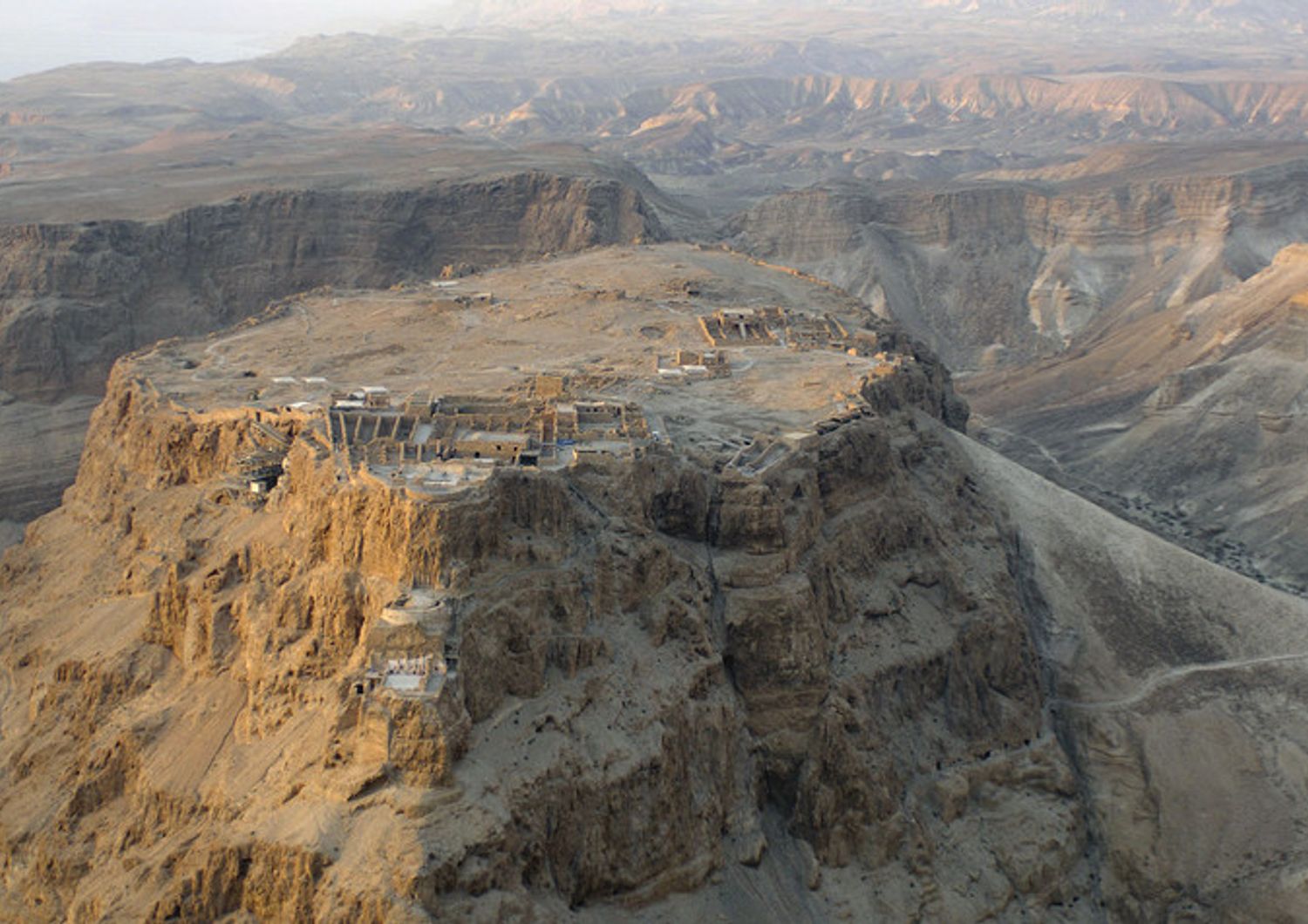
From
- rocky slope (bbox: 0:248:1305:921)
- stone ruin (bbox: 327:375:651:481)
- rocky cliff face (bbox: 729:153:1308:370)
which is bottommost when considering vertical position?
rocky cliff face (bbox: 729:153:1308:370)

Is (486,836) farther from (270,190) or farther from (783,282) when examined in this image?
(270,190)

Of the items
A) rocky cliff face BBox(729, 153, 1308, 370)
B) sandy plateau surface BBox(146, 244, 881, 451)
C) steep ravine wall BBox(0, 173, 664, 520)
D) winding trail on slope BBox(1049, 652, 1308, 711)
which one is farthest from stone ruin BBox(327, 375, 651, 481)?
rocky cliff face BBox(729, 153, 1308, 370)

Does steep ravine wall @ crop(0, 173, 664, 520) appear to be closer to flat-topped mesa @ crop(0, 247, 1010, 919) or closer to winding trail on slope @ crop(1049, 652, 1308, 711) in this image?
flat-topped mesa @ crop(0, 247, 1010, 919)

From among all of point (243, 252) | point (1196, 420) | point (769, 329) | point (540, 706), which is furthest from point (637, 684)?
point (243, 252)

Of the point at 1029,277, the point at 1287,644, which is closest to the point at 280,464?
the point at 1287,644

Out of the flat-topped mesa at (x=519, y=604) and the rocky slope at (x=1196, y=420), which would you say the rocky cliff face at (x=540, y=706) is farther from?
the rocky slope at (x=1196, y=420)

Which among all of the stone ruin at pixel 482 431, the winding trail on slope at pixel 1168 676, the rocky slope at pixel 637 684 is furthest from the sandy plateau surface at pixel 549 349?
the winding trail on slope at pixel 1168 676
